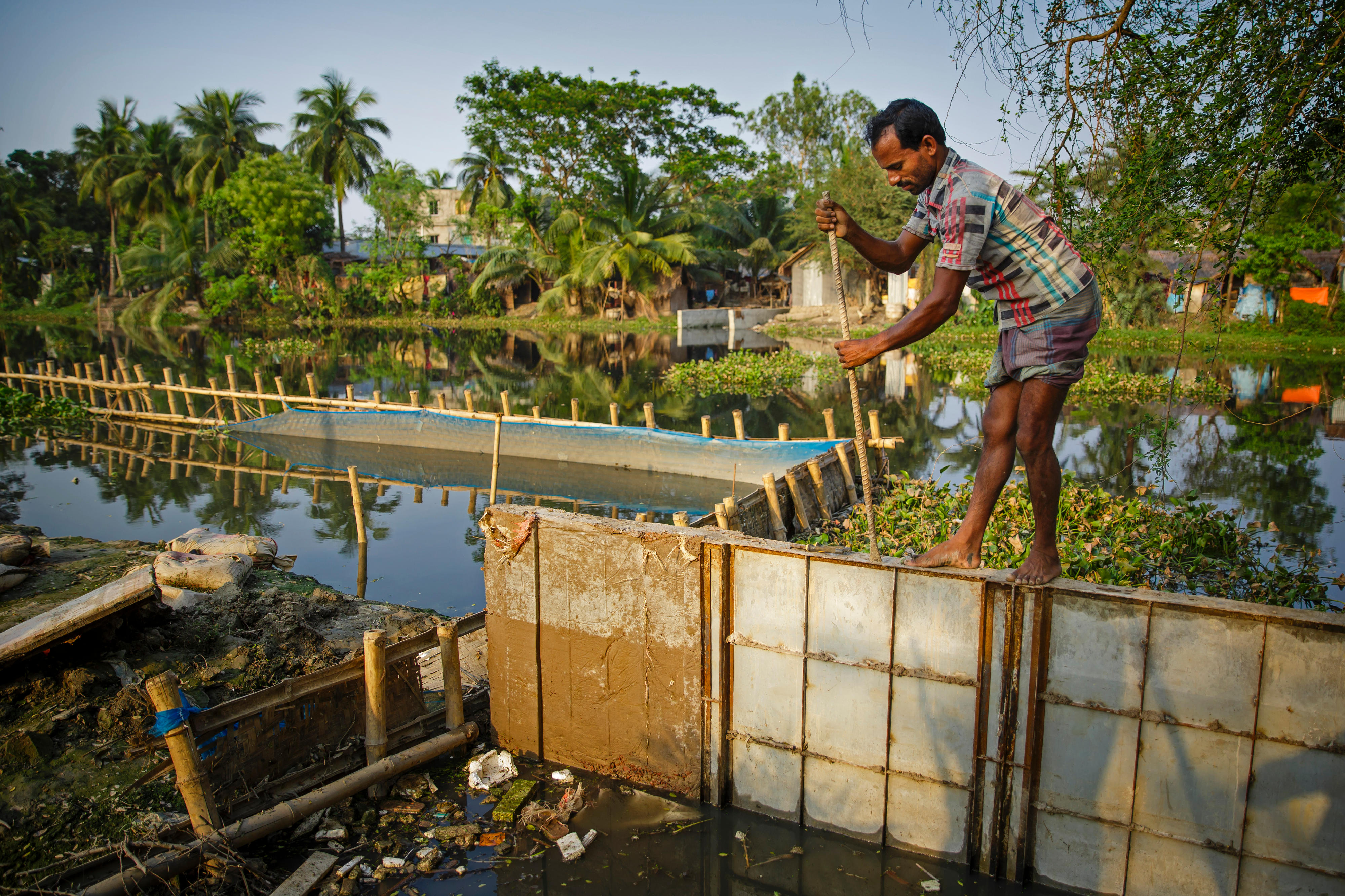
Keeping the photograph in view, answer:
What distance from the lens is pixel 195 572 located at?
715cm

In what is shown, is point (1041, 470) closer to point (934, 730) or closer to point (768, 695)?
point (934, 730)

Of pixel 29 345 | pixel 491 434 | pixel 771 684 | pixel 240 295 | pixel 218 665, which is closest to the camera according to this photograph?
pixel 771 684

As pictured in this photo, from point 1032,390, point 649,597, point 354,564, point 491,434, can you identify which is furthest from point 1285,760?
point 491,434

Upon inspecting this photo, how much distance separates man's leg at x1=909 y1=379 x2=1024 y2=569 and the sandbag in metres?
6.96

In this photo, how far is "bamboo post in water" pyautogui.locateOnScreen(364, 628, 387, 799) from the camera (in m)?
4.34

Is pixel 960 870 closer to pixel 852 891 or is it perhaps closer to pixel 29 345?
pixel 852 891

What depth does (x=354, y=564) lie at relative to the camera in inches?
367

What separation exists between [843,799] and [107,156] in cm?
4954

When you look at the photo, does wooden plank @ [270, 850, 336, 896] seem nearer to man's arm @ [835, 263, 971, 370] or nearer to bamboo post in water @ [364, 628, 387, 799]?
bamboo post in water @ [364, 628, 387, 799]

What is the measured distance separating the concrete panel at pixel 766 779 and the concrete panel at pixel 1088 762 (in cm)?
112

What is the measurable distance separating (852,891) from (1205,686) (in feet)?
5.85

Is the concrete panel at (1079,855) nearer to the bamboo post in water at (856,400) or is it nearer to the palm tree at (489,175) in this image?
the bamboo post in water at (856,400)

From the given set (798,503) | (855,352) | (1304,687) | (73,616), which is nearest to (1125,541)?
(798,503)

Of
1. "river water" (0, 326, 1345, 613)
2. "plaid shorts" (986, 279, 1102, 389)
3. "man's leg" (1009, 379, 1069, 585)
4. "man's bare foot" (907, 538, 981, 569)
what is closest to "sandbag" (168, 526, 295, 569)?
"river water" (0, 326, 1345, 613)
